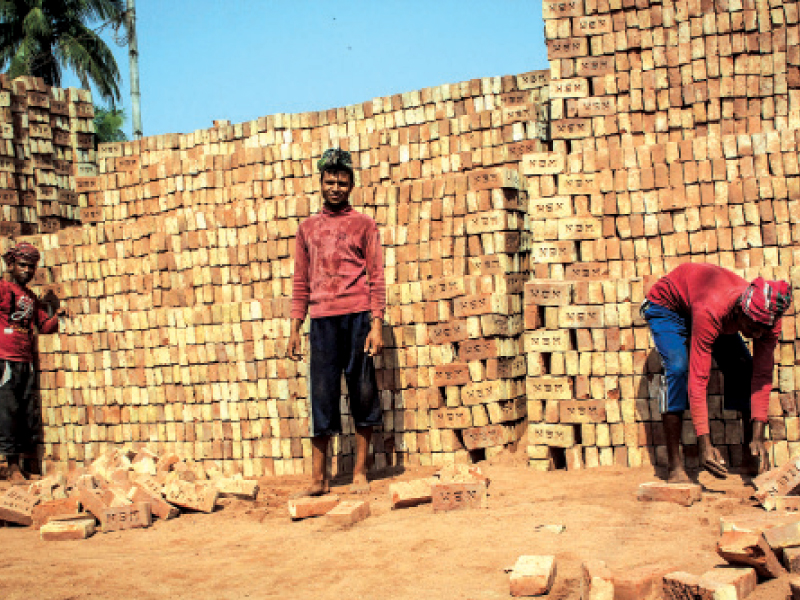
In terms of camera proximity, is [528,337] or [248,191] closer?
[528,337]

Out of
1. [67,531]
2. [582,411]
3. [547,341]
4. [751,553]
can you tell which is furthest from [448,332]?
[751,553]

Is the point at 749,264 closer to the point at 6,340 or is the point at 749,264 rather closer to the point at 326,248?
the point at 326,248

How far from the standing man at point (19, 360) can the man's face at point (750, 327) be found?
6264 millimetres

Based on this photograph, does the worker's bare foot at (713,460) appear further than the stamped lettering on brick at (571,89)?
No

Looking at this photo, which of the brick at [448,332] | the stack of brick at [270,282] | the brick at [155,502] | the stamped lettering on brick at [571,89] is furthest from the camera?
the stamped lettering on brick at [571,89]

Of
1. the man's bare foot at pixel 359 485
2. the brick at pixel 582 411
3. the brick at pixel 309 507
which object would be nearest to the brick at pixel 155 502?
the brick at pixel 309 507

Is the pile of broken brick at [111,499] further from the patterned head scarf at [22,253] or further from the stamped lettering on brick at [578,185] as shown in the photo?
the stamped lettering on brick at [578,185]

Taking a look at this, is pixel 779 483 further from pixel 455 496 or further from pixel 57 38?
pixel 57 38

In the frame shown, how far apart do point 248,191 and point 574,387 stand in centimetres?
411

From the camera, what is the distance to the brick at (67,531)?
5.56 m

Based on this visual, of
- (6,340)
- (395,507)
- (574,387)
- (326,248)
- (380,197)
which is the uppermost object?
(380,197)

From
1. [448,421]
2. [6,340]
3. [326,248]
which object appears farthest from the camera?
[6,340]

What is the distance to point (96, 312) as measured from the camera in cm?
849

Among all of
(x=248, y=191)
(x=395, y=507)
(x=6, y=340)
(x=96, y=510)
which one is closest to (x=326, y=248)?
(x=395, y=507)
